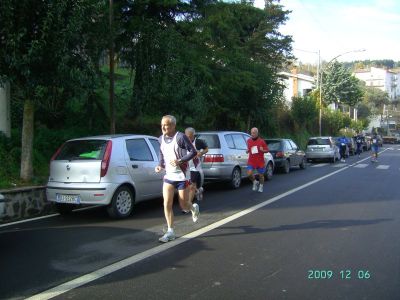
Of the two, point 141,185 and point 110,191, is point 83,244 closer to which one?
point 110,191

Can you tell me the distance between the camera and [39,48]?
30.7ft

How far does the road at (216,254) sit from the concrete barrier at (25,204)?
0.67 m

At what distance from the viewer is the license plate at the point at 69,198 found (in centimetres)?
854

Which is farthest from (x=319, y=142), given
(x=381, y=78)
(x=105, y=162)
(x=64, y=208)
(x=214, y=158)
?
(x=381, y=78)

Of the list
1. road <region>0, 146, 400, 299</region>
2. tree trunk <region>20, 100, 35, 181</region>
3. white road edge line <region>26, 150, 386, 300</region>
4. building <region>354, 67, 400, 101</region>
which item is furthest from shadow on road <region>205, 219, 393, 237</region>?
building <region>354, 67, 400, 101</region>

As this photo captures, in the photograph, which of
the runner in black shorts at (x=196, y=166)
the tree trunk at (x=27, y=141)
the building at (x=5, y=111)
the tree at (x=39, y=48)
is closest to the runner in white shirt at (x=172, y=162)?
the runner in black shorts at (x=196, y=166)

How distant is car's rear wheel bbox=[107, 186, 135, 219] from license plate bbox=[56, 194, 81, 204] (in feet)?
1.85

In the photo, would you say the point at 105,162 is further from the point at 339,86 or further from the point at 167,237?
the point at 339,86

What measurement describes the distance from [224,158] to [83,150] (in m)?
5.16

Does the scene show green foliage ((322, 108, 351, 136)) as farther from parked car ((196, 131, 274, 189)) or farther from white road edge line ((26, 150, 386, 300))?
white road edge line ((26, 150, 386, 300))

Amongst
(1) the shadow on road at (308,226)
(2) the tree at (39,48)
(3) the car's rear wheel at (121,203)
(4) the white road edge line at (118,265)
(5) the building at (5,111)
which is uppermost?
(2) the tree at (39,48)

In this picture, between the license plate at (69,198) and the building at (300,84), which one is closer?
the license plate at (69,198)

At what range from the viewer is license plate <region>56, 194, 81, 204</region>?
854 centimetres

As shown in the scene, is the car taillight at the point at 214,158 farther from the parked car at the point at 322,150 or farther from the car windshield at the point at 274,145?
the parked car at the point at 322,150
